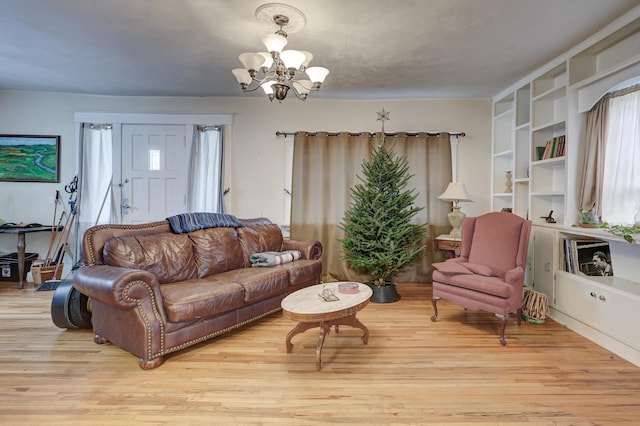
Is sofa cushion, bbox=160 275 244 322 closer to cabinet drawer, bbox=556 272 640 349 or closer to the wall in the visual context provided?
the wall

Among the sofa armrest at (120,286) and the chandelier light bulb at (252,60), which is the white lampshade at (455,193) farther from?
the sofa armrest at (120,286)

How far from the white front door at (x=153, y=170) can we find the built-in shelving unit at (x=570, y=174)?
453 centimetres

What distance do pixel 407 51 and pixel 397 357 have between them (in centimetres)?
278

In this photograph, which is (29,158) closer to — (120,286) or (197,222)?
(197,222)

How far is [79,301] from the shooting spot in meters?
2.89

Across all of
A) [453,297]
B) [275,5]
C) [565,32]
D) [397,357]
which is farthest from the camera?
[453,297]

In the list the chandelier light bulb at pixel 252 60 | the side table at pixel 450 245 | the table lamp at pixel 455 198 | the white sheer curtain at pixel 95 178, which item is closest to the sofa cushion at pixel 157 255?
the chandelier light bulb at pixel 252 60

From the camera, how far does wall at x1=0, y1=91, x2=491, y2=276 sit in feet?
15.6

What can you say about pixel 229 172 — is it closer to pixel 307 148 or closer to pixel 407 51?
pixel 307 148

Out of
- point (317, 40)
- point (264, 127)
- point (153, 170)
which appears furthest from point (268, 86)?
point (153, 170)

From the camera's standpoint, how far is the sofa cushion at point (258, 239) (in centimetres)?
377

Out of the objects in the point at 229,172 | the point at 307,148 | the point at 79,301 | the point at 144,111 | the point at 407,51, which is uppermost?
the point at 407,51

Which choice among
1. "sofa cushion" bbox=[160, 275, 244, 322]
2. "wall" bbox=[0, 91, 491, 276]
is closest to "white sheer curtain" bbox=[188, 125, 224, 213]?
"wall" bbox=[0, 91, 491, 276]

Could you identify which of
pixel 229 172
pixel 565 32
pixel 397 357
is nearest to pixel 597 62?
pixel 565 32
